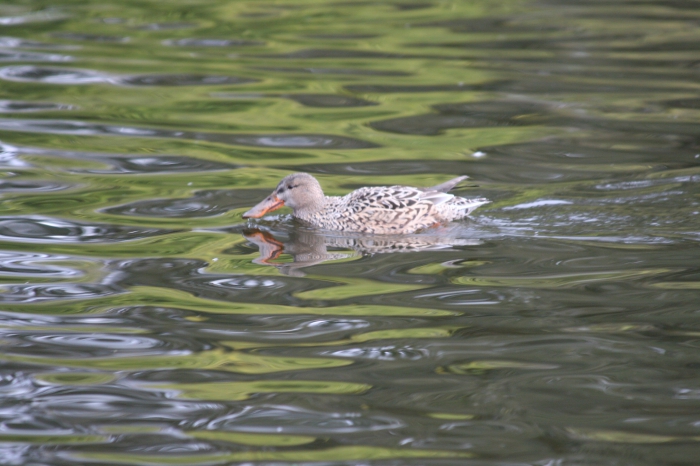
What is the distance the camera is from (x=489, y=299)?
19.6 ft

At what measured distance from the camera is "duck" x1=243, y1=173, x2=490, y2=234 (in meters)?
7.59

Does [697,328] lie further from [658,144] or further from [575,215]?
[658,144]

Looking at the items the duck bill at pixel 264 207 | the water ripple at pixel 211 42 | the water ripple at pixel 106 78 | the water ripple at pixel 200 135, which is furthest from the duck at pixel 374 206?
the water ripple at pixel 211 42

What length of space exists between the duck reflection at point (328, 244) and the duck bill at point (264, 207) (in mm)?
116

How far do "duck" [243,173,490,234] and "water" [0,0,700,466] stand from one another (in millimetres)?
152

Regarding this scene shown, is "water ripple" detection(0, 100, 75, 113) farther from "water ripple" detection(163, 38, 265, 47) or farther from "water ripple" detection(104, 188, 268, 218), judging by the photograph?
"water ripple" detection(104, 188, 268, 218)

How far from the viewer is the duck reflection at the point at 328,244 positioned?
6.97 meters

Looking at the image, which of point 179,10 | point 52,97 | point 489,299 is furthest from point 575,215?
point 179,10

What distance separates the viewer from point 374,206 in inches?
299

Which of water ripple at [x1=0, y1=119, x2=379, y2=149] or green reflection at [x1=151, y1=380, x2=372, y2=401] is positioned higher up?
water ripple at [x1=0, y1=119, x2=379, y2=149]

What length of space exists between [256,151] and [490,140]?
2.45 m

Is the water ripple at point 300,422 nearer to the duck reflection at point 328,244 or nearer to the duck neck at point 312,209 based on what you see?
the duck reflection at point 328,244

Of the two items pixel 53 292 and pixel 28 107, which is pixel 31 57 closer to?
pixel 28 107

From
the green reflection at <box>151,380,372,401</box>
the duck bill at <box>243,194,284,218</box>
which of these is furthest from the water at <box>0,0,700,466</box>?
the duck bill at <box>243,194,284,218</box>
